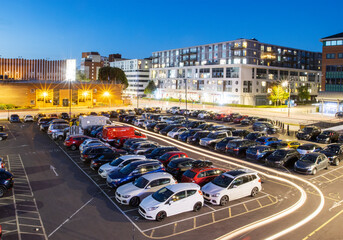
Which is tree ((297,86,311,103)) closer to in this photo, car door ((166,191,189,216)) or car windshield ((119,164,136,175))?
car windshield ((119,164,136,175))

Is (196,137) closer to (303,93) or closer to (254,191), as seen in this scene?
(254,191)

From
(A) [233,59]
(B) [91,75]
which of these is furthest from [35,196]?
(B) [91,75]

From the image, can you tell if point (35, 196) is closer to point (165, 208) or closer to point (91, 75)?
point (165, 208)

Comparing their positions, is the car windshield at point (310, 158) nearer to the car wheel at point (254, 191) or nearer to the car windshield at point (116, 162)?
the car wheel at point (254, 191)

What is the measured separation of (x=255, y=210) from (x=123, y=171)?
7831 millimetres

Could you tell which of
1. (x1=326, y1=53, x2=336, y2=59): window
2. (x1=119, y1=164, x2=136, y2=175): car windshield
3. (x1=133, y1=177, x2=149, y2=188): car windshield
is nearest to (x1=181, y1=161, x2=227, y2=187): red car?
(x1=133, y1=177, x2=149, y2=188): car windshield

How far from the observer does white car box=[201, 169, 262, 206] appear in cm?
1579

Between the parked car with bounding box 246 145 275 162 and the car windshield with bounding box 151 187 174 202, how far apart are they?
1205 centimetres

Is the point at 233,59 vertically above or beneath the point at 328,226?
above

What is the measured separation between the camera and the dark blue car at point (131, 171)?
1762cm

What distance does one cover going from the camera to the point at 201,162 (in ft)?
68.5

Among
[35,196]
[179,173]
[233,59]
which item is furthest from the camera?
[233,59]

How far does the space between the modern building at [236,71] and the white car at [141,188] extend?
65.8 meters

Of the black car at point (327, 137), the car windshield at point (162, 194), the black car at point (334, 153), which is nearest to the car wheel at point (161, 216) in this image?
the car windshield at point (162, 194)
